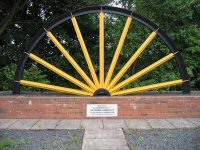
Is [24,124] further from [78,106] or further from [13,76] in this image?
[13,76]

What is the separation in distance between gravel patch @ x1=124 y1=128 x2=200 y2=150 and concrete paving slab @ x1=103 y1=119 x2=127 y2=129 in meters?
0.48

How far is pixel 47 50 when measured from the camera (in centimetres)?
1675

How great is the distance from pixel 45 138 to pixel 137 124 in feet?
8.15

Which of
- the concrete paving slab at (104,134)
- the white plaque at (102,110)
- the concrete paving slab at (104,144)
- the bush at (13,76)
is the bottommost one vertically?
the concrete paving slab at (104,144)

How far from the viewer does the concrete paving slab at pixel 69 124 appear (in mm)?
8336

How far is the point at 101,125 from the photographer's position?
8.53 m

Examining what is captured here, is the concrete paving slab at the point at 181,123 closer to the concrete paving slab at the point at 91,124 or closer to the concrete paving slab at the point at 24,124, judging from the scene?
the concrete paving slab at the point at 91,124

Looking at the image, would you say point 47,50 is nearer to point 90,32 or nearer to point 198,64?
point 90,32

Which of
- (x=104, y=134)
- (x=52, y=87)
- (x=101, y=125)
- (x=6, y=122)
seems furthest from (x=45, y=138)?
(x=52, y=87)

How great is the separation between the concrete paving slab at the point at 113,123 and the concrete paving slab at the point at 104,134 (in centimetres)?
43

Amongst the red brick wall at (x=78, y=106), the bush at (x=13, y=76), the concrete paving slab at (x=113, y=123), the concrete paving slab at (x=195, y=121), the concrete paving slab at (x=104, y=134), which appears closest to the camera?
the concrete paving slab at (x=104, y=134)

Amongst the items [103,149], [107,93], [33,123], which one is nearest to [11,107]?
[33,123]

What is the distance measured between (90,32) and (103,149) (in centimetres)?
1132

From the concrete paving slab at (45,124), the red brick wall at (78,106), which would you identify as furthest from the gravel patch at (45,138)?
the red brick wall at (78,106)
